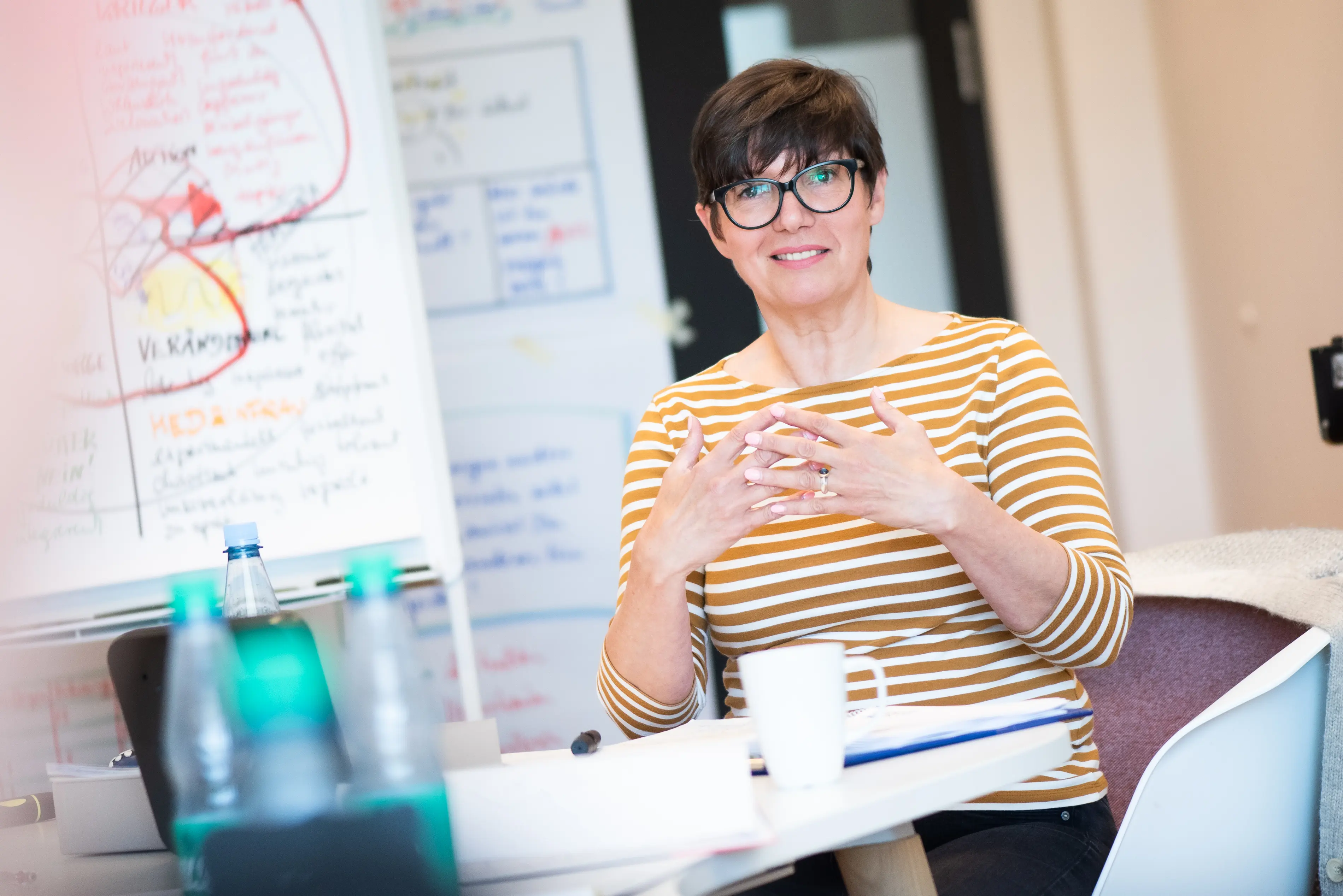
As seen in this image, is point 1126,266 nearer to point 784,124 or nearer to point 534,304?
point 534,304

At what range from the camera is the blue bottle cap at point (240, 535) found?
777mm

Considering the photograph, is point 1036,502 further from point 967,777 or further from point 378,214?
point 378,214

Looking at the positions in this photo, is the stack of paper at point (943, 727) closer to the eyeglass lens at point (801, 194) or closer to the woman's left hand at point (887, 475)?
the woman's left hand at point (887, 475)

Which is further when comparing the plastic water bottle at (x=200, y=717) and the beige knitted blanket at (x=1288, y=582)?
the beige knitted blanket at (x=1288, y=582)

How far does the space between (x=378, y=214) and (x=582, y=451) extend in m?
0.87

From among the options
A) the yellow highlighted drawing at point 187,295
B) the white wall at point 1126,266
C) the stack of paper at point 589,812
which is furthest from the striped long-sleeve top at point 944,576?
the white wall at point 1126,266

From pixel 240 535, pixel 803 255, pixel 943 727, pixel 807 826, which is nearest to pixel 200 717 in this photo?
pixel 240 535

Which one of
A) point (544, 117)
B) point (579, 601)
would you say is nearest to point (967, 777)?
point (579, 601)

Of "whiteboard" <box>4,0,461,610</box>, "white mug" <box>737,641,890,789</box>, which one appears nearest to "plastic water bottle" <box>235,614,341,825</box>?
"white mug" <box>737,641,890,789</box>

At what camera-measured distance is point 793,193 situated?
1.22 metres

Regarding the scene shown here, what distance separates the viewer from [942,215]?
2.75 m

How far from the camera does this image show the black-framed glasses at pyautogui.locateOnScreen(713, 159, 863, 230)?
122cm

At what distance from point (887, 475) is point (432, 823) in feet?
1.60

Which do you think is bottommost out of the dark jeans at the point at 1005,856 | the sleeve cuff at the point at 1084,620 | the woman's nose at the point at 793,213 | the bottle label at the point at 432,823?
the dark jeans at the point at 1005,856
